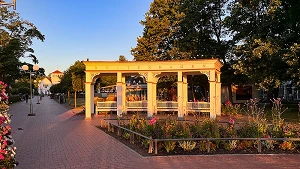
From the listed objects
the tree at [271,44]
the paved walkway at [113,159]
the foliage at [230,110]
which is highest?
the tree at [271,44]

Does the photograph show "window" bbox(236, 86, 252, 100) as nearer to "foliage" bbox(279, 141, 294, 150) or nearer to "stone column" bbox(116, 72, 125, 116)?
"stone column" bbox(116, 72, 125, 116)

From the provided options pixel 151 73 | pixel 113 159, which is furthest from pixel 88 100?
pixel 113 159

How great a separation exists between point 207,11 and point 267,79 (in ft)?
41.3

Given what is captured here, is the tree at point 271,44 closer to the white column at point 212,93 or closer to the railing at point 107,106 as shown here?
the white column at point 212,93

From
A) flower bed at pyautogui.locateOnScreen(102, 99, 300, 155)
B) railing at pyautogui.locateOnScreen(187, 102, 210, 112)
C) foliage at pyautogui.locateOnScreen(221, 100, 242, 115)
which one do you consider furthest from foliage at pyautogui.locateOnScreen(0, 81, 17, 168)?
foliage at pyautogui.locateOnScreen(221, 100, 242, 115)

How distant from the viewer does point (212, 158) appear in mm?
8086

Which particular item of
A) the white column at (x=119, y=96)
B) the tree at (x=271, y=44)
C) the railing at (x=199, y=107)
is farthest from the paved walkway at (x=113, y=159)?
the tree at (x=271, y=44)

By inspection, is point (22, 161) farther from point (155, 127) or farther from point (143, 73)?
point (143, 73)

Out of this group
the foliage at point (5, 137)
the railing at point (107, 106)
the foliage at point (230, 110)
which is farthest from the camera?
the railing at point (107, 106)

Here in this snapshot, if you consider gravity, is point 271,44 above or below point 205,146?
above

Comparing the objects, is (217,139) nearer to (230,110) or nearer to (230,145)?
(230,145)

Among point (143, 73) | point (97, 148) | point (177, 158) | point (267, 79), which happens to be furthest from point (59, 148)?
point (267, 79)

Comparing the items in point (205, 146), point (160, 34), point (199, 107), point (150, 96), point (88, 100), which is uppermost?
point (160, 34)

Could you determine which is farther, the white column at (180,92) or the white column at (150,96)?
the white column at (150,96)
